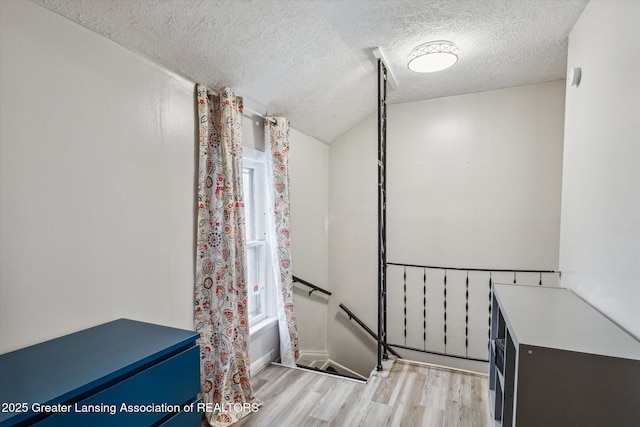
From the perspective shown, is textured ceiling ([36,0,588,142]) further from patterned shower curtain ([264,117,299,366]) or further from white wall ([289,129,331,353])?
white wall ([289,129,331,353])

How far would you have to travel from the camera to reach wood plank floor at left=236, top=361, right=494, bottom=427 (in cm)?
196

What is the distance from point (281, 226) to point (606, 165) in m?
2.14

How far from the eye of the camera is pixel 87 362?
108cm

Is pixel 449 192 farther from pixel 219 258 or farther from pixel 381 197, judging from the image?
pixel 219 258

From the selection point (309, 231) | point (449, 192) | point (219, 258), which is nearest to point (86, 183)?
point (219, 258)

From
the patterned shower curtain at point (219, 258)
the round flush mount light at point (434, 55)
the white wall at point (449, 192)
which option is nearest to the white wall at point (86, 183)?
the patterned shower curtain at point (219, 258)

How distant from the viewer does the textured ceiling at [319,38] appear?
4.99 ft

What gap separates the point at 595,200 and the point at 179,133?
90.8 inches

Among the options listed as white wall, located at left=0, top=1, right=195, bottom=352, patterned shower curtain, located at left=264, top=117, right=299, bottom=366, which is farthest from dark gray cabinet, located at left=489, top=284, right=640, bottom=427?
patterned shower curtain, located at left=264, top=117, right=299, bottom=366

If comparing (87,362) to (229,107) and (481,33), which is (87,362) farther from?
(481,33)

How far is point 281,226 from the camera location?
272cm

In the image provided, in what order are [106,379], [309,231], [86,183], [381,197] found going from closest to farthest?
[106,379] → [86,183] → [381,197] → [309,231]

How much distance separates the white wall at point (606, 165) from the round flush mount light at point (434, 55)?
0.72 meters

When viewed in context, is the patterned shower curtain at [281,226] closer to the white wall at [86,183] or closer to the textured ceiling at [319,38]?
the textured ceiling at [319,38]
